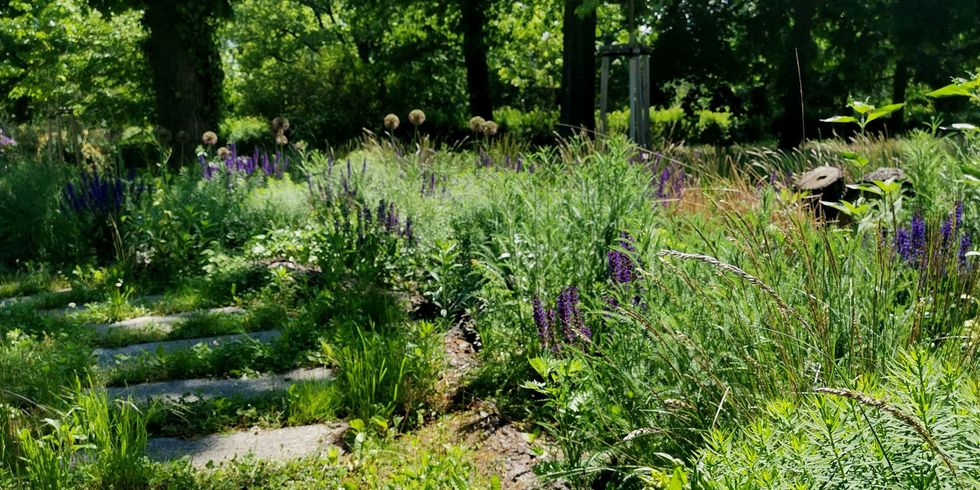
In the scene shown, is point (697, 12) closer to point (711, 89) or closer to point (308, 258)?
point (711, 89)

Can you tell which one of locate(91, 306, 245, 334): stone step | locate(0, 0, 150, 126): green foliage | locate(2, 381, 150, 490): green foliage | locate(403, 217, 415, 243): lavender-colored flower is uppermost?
locate(0, 0, 150, 126): green foliage

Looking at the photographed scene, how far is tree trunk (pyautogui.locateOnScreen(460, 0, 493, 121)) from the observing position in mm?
19234

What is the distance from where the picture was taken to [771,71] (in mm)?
18797

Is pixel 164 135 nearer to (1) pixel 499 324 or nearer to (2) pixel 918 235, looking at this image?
(1) pixel 499 324

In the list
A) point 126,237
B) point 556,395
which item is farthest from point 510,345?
point 126,237

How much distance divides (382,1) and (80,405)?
1754 centimetres

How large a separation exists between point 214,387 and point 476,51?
16.3 metres

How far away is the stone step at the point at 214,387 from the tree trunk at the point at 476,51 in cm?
1565

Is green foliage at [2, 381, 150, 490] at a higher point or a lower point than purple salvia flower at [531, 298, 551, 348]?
lower

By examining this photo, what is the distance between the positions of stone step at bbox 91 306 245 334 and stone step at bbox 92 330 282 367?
0.25m

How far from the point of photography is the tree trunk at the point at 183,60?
36.7ft

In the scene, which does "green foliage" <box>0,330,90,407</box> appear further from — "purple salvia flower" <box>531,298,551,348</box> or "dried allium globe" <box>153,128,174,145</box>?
"dried allium globe" <box>153,128,174,145</box>

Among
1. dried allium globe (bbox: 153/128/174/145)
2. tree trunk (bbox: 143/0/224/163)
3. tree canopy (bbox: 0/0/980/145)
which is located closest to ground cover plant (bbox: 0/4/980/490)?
dried allium globe (bbox: 153/128/174/145)

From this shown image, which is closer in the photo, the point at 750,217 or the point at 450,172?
the point at 750,217
